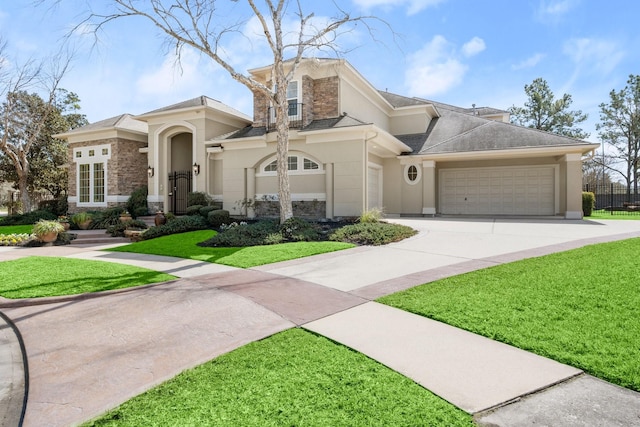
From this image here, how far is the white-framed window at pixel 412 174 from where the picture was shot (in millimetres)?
18547

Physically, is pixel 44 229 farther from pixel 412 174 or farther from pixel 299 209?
pixel 412 174

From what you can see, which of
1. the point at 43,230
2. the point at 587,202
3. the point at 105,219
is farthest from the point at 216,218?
the point at 587,202

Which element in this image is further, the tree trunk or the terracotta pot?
the tree trunk

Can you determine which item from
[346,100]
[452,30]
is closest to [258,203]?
[346,100]

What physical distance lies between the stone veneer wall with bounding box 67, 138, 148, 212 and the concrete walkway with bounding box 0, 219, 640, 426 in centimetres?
1440

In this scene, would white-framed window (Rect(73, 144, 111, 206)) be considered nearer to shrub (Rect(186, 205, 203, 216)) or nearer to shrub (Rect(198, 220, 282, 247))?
shrub (Rect(186, 205, 203, 216))

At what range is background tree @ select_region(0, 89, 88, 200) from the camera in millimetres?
25766

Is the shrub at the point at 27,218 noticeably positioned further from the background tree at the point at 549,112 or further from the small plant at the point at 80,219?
the background tree at the point at 549,112

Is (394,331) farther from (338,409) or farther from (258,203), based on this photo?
(258,203)

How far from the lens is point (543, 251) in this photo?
26.5ft

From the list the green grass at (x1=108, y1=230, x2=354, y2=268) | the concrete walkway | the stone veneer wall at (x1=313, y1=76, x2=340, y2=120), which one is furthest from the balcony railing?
the concrete walkway

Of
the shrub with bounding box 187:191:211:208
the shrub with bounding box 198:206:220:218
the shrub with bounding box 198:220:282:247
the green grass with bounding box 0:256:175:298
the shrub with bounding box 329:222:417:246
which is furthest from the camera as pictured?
the shrub with bounding box 187:191:211:208

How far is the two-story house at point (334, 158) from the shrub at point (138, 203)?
428 millimetres

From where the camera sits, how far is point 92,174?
2020 cm
